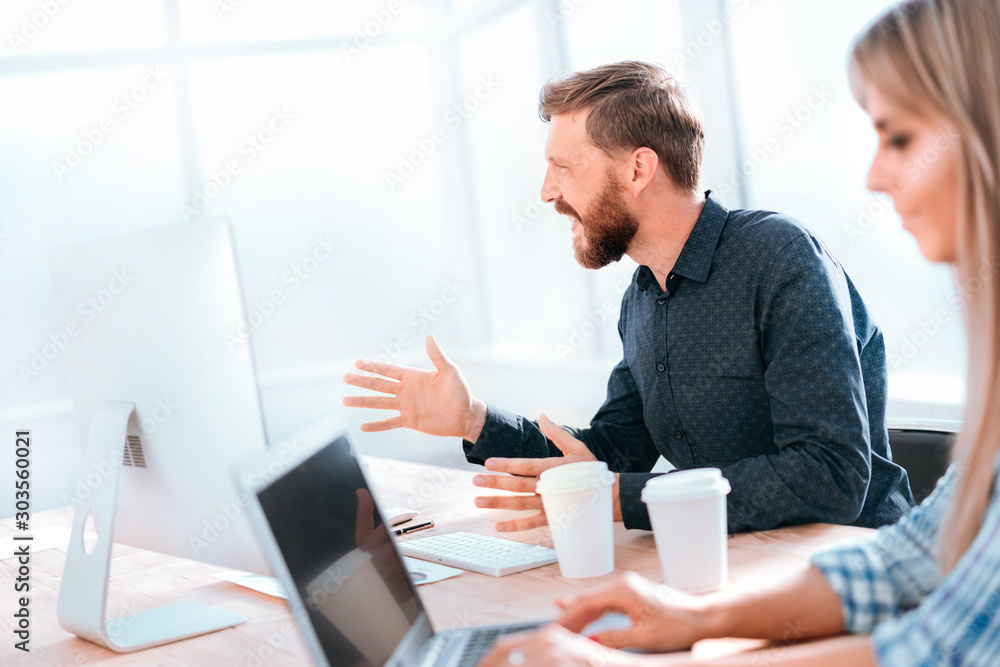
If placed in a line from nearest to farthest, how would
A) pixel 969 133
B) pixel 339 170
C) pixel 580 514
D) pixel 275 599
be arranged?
pixel 969 133
pixel 580 514
pixel 275 599
pixel 339 170

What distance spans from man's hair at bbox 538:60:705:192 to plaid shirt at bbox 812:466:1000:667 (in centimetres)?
89

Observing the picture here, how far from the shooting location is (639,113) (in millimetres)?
1597

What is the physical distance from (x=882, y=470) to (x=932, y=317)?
892 millimetres

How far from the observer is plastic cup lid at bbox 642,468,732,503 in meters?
0.96

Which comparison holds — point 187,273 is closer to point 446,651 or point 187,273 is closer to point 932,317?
point 446,651

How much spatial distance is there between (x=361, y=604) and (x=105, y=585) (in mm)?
508

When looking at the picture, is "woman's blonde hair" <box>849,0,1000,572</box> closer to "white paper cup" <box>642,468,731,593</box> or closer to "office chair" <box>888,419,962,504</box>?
"white paper cup" <box>642,468,731,593</box>

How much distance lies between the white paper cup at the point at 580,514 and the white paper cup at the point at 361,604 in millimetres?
296

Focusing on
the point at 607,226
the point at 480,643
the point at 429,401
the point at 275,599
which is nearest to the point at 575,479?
the point at 480,643

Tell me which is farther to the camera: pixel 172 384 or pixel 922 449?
pixel 922 449

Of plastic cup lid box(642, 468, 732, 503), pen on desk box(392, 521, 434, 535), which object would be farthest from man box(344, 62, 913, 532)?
plastic cup lid box(642, 468, 732, 503)

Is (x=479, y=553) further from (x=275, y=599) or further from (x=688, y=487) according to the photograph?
(x=688, y=487)

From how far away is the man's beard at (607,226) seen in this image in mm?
1619

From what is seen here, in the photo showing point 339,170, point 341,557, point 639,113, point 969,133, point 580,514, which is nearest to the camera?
point 969,133
